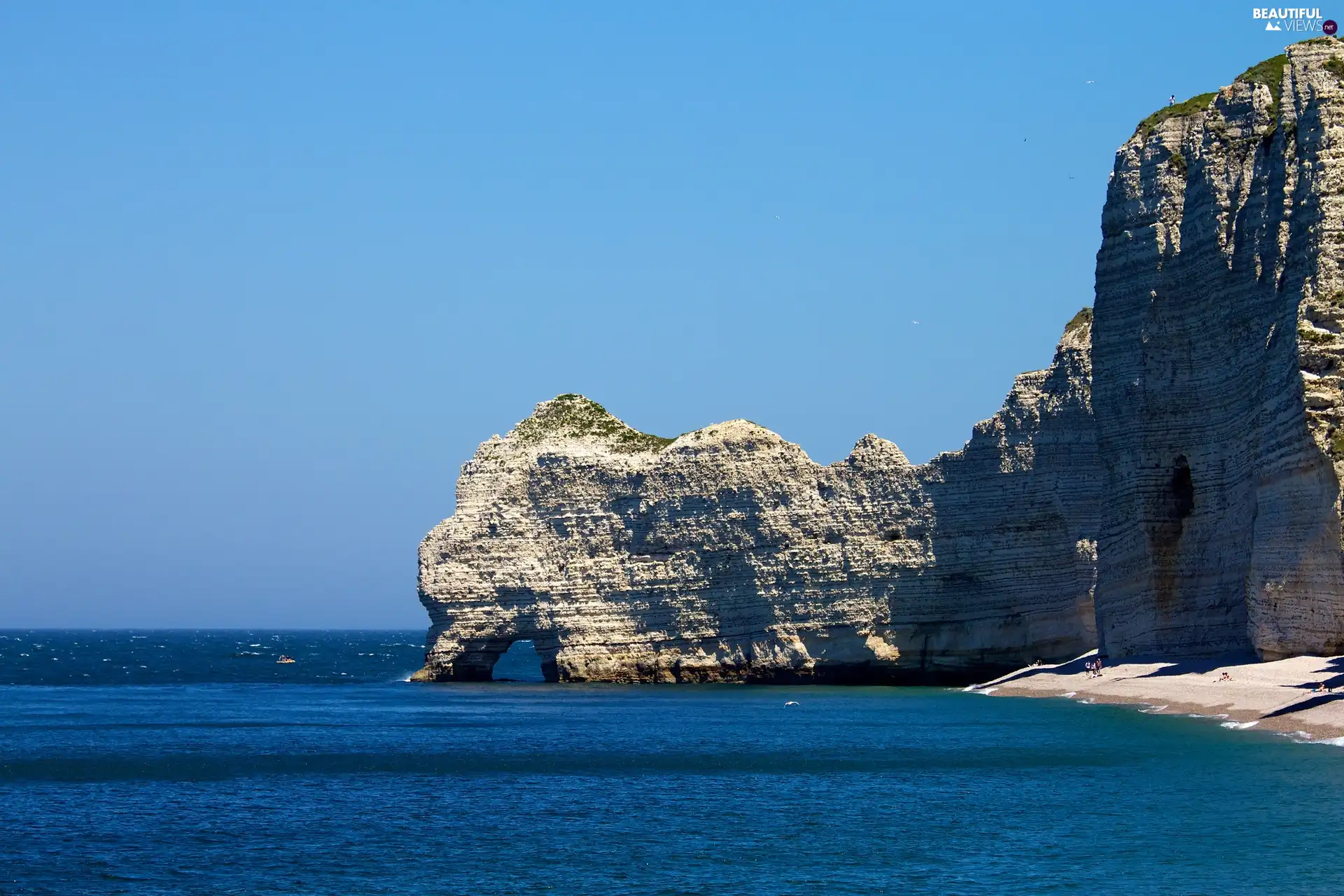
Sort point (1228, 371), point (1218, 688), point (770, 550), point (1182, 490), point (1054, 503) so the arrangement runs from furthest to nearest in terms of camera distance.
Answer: point (770, 550)
point (1054, 503)
point (1182, 490)
point (1228, 371)
point (1218, 688)

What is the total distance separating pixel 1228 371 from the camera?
193 ft

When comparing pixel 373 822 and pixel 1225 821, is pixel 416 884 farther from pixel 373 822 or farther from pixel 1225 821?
pixel 1225 821

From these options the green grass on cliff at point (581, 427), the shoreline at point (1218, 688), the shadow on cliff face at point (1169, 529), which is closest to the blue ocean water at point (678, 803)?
the shoreline at point (1218, 688)

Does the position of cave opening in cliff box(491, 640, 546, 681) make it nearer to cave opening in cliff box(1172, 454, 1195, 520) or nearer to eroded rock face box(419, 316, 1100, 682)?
eroded rock face box(419, 316, 1100, 682)

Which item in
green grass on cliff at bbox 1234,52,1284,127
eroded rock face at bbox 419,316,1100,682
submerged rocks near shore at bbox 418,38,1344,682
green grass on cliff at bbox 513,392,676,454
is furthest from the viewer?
green grass on cliff at bbox 513,392,676,454

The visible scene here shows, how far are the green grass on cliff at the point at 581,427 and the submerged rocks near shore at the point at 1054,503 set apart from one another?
141mm

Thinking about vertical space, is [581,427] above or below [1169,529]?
above

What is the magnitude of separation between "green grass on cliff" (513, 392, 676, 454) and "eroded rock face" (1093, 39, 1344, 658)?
24.7m

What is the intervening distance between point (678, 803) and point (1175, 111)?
1541 inches

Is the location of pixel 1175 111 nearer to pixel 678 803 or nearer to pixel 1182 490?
pixel 1182 490

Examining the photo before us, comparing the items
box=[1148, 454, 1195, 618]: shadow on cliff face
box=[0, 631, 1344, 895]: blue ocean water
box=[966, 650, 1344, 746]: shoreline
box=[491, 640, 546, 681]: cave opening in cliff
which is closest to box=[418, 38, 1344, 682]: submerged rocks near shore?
box=[1148, 454, 1195, 618]: shadow on cliff face

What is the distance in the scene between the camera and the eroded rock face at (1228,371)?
50469 millimetres

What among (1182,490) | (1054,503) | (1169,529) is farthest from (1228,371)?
(1054,503)

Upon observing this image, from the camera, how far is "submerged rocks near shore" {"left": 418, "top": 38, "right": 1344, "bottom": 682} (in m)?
52.9
